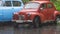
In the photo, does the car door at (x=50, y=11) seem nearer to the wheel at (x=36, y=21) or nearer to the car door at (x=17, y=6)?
the wheel at (x=36, y=21)

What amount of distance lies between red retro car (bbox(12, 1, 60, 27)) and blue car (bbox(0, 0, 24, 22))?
1.10 meters

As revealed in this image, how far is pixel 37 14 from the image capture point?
16906 mm

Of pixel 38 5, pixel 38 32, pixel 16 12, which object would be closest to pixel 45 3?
pixel 38 5

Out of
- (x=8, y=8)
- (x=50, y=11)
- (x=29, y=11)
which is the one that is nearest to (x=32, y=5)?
(x=29, y=11)

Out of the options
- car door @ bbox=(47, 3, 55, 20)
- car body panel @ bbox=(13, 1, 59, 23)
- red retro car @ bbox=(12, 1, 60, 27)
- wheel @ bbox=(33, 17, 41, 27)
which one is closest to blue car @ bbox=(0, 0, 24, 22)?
red retro car @ bbox=(12, 1, 60, 27)

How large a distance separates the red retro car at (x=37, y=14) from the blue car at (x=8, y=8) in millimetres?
1099

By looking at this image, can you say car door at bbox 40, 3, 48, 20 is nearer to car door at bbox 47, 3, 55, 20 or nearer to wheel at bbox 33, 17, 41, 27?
car door at bbox 47, 3, 55, 20

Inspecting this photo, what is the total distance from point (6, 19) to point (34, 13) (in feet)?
8.43

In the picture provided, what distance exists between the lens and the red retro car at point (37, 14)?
1670cm

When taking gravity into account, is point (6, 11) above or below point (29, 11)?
below

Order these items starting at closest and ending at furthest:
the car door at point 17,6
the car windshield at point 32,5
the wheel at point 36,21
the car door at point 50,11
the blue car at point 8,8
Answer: the wheel at point 36,21, the car windshield at point 32,5, the car door at point 50,11, the blue car at point 8,8, the car door at point 17,6

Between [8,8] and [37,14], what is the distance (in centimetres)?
253

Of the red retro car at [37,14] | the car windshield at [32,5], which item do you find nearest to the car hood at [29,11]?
the red retro car at [37,14]

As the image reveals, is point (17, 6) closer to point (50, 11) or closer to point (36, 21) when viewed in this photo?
point (50, 11)
